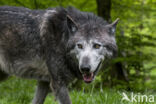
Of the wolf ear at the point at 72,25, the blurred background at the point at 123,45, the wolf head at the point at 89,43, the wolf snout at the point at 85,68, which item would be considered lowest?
the blurred background at the point at 123,45

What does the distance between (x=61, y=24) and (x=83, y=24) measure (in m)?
0.43

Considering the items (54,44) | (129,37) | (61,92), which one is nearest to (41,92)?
(61,92)

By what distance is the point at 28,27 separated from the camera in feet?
15.2

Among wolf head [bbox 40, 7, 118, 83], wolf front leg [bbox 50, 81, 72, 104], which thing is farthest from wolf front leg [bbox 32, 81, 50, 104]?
wolf head [bbox 40, 7, 118, 83]

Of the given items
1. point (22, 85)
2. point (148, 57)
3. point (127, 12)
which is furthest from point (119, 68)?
point (22, 85)

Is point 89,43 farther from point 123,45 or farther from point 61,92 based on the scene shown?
point 123,45

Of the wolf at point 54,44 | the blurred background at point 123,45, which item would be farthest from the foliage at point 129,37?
the wolf at point 54,44

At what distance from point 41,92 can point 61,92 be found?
83 cm

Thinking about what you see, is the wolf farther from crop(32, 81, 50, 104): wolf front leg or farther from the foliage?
the foliage

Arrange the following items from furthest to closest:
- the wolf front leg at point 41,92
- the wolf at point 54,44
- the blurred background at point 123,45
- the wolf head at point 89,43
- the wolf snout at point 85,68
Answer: the blurred background at point 123,45
the wolf front leg at point 41,92
the wolf at point 54,44
the wolf head at point 89,43
the wolf snout at point 85,68

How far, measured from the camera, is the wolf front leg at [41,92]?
16.1 feet

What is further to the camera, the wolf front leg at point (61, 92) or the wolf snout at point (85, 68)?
Result: the wolf front leg at point (61, 92)

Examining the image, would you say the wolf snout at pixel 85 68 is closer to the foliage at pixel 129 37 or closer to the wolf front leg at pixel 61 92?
the wolf front leg at pixel 61 92

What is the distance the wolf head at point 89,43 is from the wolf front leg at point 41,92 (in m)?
1.10
